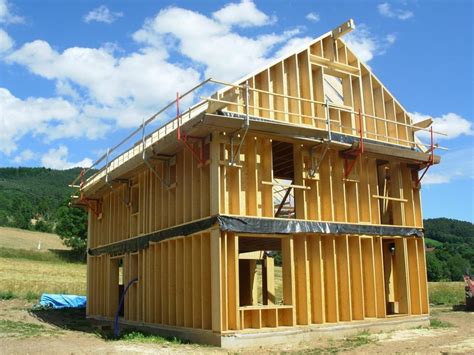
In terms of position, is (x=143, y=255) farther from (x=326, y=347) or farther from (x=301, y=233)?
(x=326, y=347)

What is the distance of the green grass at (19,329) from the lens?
1706 centimetres

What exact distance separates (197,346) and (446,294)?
2636 centimetres

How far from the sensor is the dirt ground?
1326 cm

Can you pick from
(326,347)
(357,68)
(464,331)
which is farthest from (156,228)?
(464,331)

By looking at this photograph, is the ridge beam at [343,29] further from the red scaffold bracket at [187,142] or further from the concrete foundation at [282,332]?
the concrete foundation at [282,332]

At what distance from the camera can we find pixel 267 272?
24.0 metres

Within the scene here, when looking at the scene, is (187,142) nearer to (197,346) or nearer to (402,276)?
(197,346)

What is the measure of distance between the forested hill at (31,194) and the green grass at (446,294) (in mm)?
47795

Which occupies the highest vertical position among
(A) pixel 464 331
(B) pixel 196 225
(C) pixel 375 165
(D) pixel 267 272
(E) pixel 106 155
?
(E) pixel 106 155

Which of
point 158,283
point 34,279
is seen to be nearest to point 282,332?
point 158,283

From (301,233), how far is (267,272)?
345 inches

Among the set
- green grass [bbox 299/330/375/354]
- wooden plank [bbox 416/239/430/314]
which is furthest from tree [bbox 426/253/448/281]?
green grass [bbox 299/330/375/354]

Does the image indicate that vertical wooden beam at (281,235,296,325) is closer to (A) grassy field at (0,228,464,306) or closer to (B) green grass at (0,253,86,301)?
(A) grassy field at (0,228,464,306)

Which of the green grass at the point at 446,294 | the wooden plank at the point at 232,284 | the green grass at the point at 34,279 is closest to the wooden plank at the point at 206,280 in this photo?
the wooden plank at the point at 232,284
